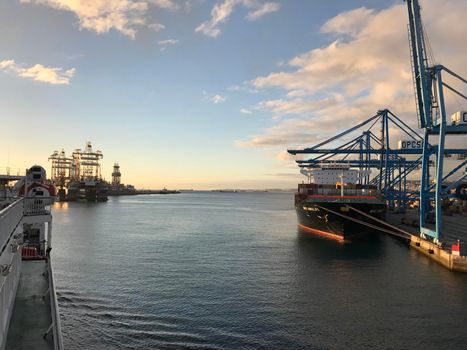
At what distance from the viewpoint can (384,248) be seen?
136 ft

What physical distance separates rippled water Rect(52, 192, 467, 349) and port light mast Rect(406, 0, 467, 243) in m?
6.35

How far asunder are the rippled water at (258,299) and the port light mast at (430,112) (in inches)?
250

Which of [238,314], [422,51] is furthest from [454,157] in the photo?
[238,314]

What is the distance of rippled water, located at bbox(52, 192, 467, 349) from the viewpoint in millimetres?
16672

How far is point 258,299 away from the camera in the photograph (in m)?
22.4

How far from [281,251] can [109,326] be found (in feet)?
82.7

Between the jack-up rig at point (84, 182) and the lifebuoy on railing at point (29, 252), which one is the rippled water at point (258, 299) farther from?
the jack-up rig at point (84, 182)

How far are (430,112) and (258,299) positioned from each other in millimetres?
29242

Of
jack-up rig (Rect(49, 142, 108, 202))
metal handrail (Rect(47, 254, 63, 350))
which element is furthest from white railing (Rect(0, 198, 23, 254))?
jack-up rig (Rect(49, 142, 108, 202))

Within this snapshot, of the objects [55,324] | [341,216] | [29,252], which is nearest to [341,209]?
[341,216]

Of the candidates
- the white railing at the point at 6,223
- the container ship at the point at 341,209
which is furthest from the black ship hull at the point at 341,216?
the white railing at the point at 6,223

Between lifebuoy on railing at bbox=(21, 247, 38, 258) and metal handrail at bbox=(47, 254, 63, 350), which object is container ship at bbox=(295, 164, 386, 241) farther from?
metal handrail at bbox=(47, 254, 63, 350)

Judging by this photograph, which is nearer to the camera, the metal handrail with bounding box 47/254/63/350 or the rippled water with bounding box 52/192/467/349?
the metal handrail with bounding box 47/254/63/350

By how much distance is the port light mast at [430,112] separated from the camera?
34312 mm
